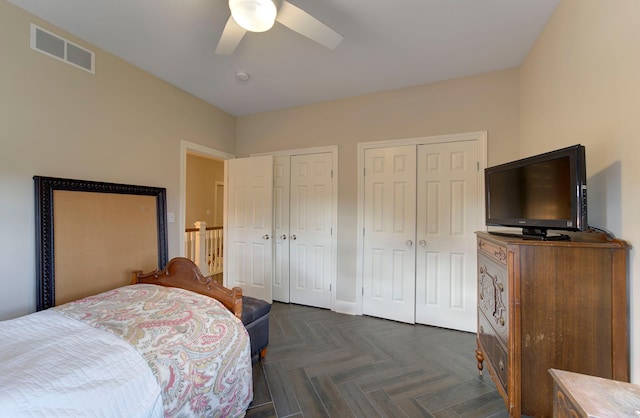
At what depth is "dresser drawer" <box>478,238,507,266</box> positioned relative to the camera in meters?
1.41

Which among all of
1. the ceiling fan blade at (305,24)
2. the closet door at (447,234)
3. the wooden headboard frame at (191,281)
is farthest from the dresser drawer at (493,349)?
the ceiling fan blade at (305,24)

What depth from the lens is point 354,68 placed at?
2555mm

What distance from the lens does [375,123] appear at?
10.1 ft

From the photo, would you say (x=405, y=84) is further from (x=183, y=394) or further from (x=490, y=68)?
(x=183, y=394)

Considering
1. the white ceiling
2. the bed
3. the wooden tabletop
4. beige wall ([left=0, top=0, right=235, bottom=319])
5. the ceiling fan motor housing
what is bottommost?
the bed

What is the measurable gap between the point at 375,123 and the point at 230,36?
6.23 ft

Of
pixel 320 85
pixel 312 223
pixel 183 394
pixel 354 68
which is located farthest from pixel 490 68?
pixel 183 394

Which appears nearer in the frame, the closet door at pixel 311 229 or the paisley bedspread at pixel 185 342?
the paisley bedspread at pixel 185 342

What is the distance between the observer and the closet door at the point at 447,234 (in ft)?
8.77

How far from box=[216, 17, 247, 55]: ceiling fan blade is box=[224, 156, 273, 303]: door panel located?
1.72m

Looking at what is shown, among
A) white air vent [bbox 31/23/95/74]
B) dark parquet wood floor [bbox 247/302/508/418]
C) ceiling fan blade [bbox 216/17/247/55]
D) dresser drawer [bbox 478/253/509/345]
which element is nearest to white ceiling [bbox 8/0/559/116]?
white air vent [bbox 31/23/95/74]

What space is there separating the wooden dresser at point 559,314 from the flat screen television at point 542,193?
0.15 metres

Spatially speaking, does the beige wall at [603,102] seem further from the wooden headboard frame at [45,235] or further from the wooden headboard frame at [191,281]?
the wooden headboard frame at [45,235]

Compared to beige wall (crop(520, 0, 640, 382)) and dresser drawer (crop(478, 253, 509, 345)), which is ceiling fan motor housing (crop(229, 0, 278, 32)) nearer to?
beige wall (crop(520, 0, 640, 382))
